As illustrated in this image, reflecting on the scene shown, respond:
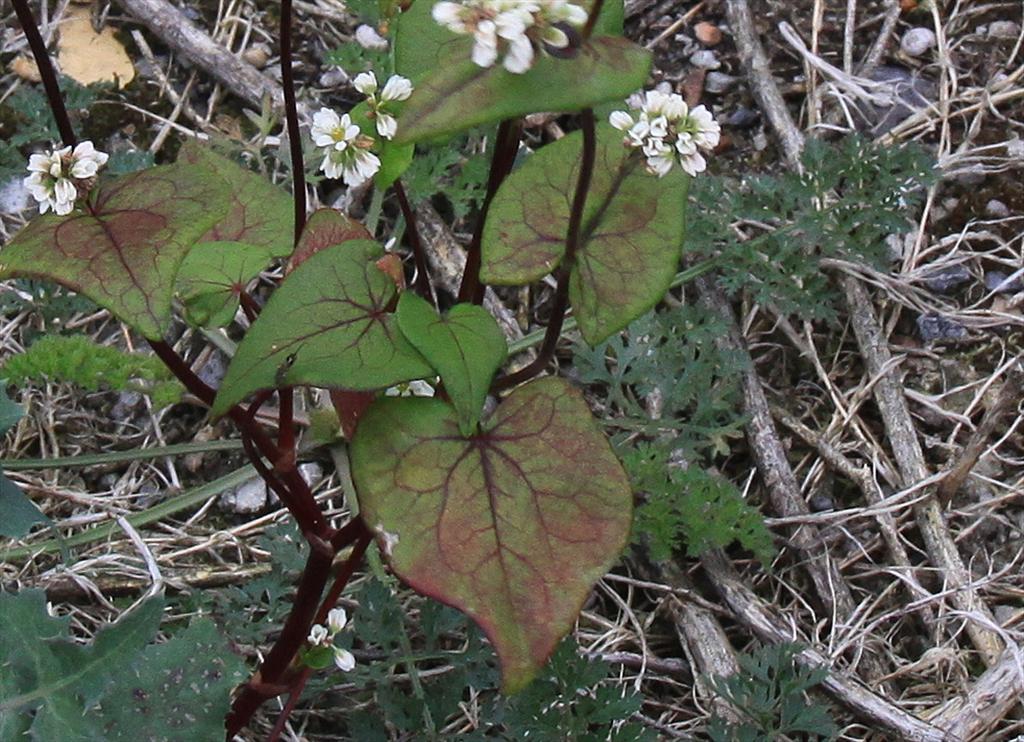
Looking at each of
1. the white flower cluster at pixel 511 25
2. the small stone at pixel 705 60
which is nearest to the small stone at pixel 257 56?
the small stone at pixel 705 60

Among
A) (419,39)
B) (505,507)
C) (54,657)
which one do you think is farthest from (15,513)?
(419,39)

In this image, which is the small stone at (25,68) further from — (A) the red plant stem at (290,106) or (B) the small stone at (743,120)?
(B) the small stone at (743,120)

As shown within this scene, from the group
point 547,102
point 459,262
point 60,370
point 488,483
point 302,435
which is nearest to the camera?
point 547,102

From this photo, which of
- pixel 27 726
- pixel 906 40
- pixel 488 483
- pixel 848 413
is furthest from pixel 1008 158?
pixel 27 726

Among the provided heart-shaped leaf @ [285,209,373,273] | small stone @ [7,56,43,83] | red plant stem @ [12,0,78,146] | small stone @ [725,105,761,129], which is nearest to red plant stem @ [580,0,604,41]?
Result: heart-shaped leaf @ [285,209,373,273]

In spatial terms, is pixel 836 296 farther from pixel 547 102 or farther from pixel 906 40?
pixel 547 102

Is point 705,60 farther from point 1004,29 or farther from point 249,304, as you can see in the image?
point 249,304
